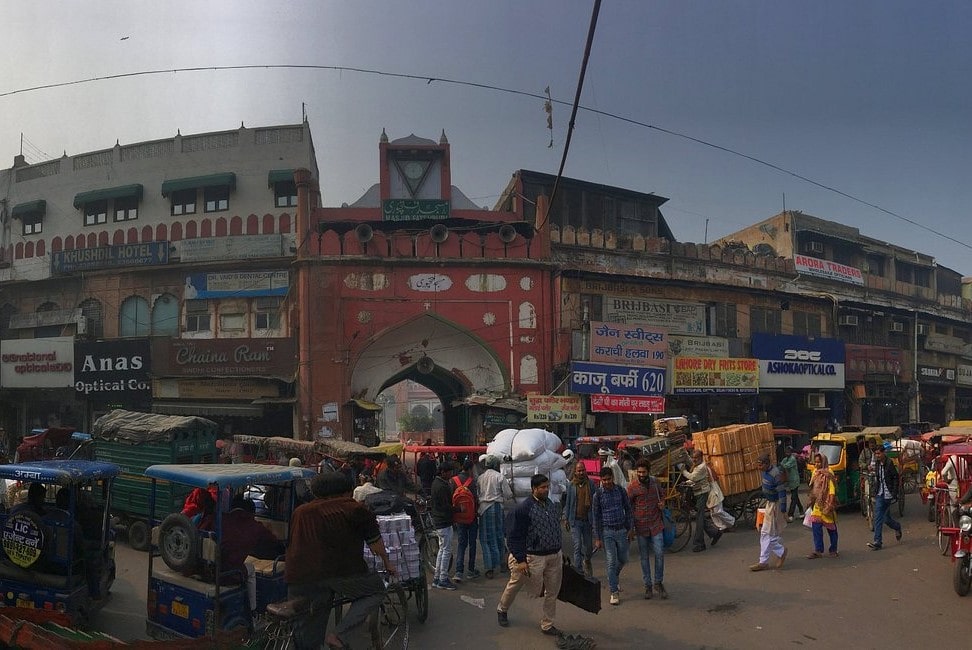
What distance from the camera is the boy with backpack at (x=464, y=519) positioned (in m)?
9.18

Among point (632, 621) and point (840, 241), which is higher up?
point (840, 241)

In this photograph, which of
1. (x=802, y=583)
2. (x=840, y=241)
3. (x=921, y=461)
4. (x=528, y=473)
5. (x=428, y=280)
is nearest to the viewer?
(x=802, y=583)

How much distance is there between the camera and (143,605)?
26.9ft

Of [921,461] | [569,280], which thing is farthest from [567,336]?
[921,461]

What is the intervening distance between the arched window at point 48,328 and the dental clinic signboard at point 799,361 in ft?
83.5

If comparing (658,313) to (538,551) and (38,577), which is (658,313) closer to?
(538,551)

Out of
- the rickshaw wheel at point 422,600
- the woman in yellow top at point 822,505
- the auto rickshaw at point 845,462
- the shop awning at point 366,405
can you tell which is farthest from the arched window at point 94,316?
the woman in yellow top at point 822,505

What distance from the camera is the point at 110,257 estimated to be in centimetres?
2573

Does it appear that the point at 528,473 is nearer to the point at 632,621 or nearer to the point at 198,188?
the point at 632,621

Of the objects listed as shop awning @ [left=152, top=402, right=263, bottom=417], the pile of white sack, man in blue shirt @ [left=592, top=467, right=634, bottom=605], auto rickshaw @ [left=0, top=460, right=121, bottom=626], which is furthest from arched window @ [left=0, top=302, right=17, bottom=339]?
man in blue shirt @ [left=592, top=467, right=634, bottom=605]

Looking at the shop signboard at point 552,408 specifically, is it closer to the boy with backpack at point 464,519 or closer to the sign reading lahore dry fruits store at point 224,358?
the sign reading lahore dry fruits store at point 224,358

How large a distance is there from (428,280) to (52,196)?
16593 millimetres

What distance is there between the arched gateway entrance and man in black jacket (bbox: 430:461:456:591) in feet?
43.8

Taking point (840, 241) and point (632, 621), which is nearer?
point (632, 621)
